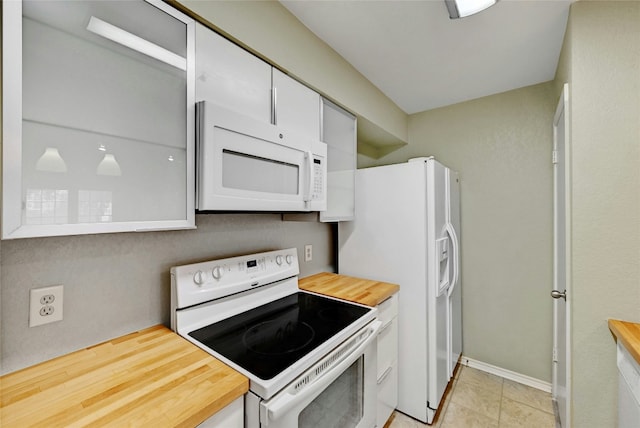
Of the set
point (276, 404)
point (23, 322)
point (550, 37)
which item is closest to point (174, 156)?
point (23, 322)

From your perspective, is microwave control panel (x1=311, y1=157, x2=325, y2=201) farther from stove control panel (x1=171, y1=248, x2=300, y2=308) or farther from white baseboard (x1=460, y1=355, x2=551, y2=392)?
white baseboard (x1=460, y1=355, x2=551, y2=392)

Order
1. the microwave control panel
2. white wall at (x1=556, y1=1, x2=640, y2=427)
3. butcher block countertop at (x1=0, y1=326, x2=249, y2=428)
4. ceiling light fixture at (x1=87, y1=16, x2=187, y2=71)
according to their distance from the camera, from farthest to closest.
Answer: the microwave control panel
white wall at (x1=556, y1=1, x2=640, y2=427)
ceiling light fixture at (x1=87, y1=16, x2=187, y2=71)
butcher block countertop at (x1=0, y1=326, x2=249, y2=428)

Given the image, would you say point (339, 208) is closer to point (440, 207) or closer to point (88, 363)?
point (440, 207)

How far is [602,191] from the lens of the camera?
4.11 feet

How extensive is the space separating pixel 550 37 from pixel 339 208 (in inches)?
62.8

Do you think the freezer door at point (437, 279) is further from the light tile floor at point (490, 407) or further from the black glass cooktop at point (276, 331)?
the black glass cooktop at point (276, 331)

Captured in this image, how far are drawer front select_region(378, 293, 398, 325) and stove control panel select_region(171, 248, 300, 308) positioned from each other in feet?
1.85

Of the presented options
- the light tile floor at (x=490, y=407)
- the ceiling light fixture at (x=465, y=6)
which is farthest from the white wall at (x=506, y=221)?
the ceiling light fixture at (x=465, y=6)

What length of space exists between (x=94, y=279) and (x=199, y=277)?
1.18ft

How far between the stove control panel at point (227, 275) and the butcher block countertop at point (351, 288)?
0.23 metres

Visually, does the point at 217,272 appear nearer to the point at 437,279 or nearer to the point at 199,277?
the point at 199,277

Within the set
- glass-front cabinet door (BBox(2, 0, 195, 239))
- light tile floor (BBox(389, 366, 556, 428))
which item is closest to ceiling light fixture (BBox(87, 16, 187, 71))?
glass-front cabinet door (BBox(2, 0, 195, 239))

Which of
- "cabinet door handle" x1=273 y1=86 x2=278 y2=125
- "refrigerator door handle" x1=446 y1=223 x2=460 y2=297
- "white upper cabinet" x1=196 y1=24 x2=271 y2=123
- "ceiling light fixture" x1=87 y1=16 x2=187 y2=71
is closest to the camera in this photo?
"ceiling light fixture" x1=87 y1=16 x2=187 y2=71

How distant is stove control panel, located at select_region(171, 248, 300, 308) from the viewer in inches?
45.3
